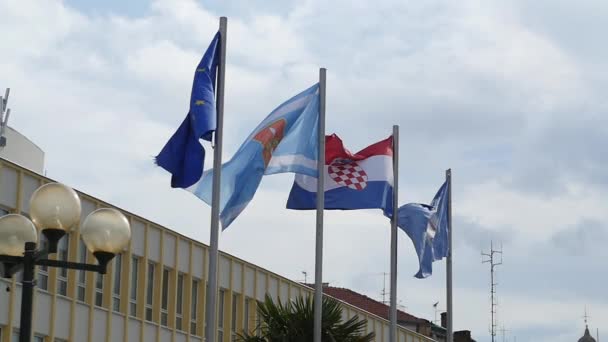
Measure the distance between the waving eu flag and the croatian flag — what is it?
5.57 meters

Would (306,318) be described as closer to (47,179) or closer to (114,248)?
(47,179)

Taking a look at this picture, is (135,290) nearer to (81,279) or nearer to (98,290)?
(98,290)

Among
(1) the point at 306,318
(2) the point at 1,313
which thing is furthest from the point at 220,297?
(1) the point at 306,318

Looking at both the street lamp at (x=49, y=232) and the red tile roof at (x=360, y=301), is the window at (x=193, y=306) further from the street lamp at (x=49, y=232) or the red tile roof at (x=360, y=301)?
the red tile roof at (x=360, y=301)

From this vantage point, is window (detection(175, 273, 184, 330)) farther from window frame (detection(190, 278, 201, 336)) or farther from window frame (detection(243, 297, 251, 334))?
window frame (detection(243, 297, 251, 334))

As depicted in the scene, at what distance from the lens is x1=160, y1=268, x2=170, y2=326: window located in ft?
152

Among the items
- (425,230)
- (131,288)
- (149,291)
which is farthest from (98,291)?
(425,230)

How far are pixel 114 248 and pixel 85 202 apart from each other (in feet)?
76.7

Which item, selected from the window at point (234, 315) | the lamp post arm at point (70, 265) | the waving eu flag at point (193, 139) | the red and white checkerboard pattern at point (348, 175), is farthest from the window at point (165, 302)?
the lamp post arm at point (70, 265)

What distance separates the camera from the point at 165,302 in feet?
153

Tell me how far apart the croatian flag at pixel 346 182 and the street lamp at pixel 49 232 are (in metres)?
15.0

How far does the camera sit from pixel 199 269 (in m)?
48.3

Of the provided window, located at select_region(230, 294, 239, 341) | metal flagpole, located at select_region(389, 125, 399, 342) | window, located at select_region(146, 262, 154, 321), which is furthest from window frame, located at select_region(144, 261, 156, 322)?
metal flagpole, located at select_region(389, 125, 399, 342)

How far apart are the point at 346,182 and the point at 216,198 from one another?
6.83 meters
